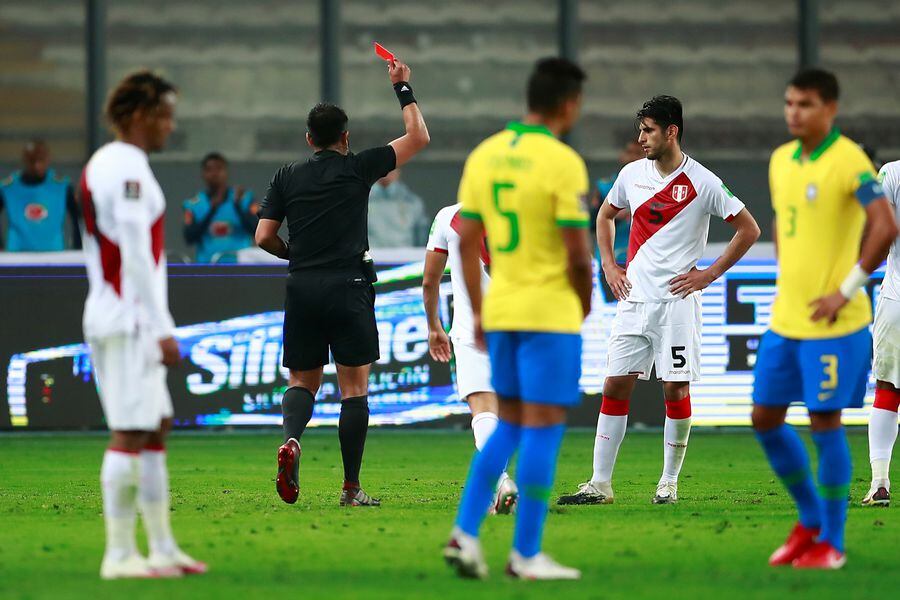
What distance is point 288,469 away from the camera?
891cm

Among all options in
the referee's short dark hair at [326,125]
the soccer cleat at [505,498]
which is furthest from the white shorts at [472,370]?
the referee's short dark hair at [326,125]

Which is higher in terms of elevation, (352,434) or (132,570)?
(352,434)

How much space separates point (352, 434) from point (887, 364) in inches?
124

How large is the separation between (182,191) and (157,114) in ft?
50.0

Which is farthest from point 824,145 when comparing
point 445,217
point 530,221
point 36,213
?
point 36,213

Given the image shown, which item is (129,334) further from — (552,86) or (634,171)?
(634,171)

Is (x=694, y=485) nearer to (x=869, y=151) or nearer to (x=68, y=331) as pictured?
(x=869, y=151)

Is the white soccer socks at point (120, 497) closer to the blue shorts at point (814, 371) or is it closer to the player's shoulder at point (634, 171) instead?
the blue shorts at point (814, 371)

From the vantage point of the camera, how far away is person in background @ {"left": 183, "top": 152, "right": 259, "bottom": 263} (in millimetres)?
16234

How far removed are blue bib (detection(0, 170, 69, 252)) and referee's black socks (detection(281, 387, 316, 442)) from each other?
26.2ft

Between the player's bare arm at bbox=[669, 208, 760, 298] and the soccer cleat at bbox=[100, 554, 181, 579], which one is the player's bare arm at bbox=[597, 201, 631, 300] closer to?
the player's bare arm at bbox=[669, 208, 760, 298]

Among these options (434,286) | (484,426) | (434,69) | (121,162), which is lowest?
(484,426)

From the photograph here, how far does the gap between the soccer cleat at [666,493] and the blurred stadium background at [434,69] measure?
1166 centimetres

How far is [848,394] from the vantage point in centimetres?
682
